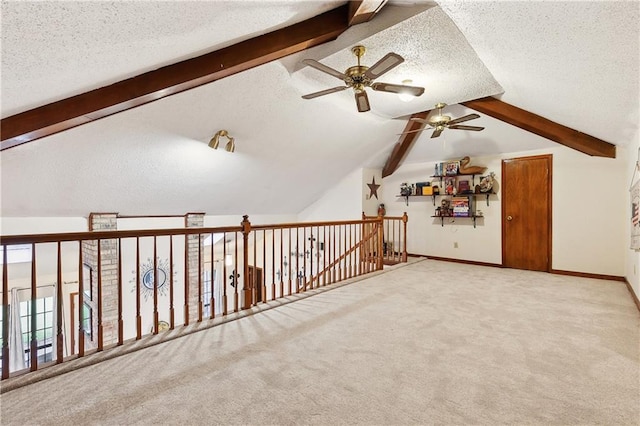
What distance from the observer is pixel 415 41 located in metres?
2.70

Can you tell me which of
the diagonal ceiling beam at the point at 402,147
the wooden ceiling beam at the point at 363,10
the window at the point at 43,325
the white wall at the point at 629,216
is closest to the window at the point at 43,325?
the window at the point at 43,325

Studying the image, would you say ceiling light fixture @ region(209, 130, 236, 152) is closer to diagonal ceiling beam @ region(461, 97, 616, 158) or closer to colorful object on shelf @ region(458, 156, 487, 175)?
diagonal ceiling beam @ region(461, 97, 616, 158)

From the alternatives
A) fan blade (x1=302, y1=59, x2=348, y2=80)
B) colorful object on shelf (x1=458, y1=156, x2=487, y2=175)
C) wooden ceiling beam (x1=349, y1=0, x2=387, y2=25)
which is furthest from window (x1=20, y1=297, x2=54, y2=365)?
colorful object on shelf (x1=458, y1=156, x2=487, y2=175)

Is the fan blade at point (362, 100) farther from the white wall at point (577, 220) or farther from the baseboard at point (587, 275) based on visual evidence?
the baseboard at point (587, 275)

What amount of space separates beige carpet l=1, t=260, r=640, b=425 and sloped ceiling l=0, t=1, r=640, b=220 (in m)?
2.08

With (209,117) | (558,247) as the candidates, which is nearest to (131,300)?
(209,117)

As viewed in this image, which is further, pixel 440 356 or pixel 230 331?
pixel 230 331

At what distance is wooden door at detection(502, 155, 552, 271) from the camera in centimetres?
530

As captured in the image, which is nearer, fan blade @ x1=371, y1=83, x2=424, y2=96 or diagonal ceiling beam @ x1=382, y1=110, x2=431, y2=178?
fan blade @ x1=371, y1=83, x2=424, y2=96

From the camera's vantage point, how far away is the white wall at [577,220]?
468 cm

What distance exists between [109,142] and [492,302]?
4.82 meters

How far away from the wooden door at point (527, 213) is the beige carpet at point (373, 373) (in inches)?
79.4

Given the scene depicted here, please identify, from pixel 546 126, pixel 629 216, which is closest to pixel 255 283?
pixel 546 126

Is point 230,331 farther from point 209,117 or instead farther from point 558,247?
point 558,247
